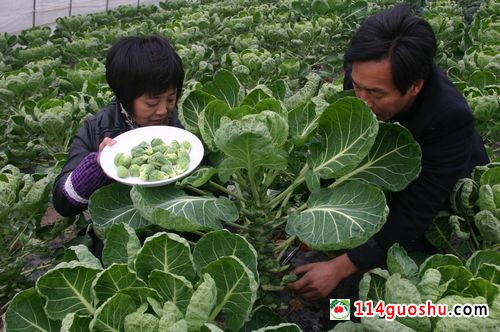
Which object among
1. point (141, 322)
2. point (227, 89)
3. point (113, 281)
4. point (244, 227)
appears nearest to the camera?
point (141, 322)

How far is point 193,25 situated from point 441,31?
385cm

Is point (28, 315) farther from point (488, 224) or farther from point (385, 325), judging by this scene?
point (488, 224)

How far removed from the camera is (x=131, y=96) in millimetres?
2262

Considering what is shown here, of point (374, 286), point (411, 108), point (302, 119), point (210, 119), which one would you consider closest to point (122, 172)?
point (210, 119)

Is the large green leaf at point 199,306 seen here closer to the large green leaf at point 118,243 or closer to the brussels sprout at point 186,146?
the large green leaf at point 118,243

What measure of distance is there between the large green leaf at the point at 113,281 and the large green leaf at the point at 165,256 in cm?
7

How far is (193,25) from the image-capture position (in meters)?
7.39

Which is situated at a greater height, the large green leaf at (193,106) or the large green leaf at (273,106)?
the large green leaf at (273,106)

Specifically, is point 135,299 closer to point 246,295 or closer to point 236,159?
point 246,295

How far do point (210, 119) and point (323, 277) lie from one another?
3.27ft

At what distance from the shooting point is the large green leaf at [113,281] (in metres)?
1.35

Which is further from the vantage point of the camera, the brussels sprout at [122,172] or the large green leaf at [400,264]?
the brussels sprout at [122,172]

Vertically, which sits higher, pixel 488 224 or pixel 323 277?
pixel 488 224

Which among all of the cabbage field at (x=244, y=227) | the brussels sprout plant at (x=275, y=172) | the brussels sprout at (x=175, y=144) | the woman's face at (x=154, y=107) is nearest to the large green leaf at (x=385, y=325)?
the cabbage field at (x=244, y=227)
